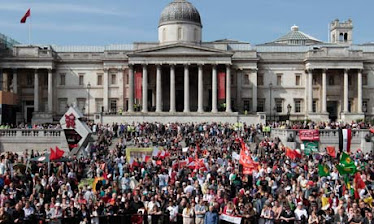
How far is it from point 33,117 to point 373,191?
183 ft

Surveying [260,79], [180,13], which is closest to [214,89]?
[260,79]

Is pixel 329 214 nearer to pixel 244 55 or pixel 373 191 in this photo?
Result: pixel 373 191

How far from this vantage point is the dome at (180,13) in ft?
238

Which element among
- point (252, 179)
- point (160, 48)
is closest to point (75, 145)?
point (252, 179)

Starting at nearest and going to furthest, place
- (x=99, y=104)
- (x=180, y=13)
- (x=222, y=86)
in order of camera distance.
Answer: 1. (x=222, y=86)
2. (x=180, y=13)
3. (x=99, y=104)

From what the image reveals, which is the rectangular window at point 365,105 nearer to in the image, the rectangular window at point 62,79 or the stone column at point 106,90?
the stone column at point 106,90

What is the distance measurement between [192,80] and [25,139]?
3091cm

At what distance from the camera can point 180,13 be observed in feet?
238

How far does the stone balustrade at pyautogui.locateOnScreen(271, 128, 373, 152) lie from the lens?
45.8 meters

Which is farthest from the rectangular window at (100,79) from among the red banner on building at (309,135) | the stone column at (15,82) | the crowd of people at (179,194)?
the crowd of people at (179,194)

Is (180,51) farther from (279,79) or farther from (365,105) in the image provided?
(365,105)

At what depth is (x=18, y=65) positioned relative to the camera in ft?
231

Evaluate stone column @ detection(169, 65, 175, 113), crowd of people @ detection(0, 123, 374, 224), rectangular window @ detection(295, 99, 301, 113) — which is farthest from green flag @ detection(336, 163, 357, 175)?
rectangular window @ detection(295, 99, 301, 113)

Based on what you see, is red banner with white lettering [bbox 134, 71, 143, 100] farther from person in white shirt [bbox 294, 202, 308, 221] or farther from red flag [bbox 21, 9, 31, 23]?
person in white shirt [bbox 294, 202, 308, 221]
